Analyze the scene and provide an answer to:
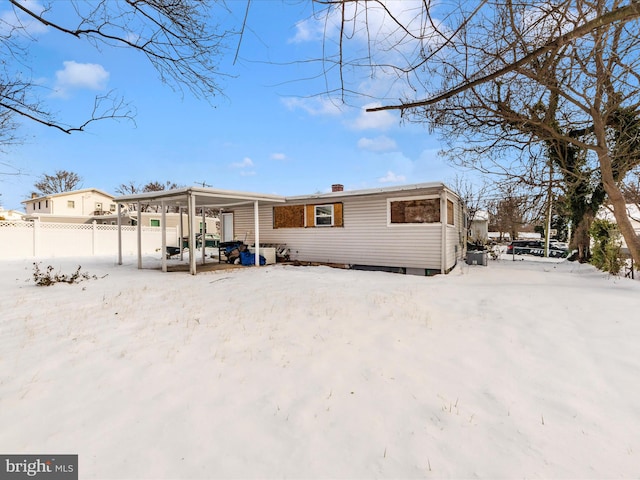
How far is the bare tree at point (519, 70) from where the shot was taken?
83.3 inches

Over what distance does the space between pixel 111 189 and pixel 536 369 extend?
43425 mm

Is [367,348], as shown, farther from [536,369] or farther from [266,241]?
[266,241]

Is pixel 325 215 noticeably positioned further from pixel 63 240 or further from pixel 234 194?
pixel 63 240

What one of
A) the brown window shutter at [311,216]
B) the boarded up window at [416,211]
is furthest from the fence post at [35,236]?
the boarded up window at [416,211]

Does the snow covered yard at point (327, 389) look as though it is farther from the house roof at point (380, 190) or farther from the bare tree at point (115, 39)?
the house roof at point (380, 190)

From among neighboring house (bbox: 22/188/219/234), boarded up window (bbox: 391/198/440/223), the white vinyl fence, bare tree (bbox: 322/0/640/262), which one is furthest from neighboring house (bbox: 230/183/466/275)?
neighboring house (bbox: 22/188/219/234)

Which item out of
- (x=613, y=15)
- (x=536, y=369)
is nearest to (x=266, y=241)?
(x=536, y=369)

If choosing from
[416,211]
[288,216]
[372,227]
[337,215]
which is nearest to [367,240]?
[372,227]

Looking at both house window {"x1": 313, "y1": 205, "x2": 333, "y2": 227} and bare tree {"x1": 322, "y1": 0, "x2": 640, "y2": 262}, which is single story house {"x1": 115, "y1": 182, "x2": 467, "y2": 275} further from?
bare tree {"x1": 322, "y1": 0, "x2": 640, "y2": 262}

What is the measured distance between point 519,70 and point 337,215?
311 inches

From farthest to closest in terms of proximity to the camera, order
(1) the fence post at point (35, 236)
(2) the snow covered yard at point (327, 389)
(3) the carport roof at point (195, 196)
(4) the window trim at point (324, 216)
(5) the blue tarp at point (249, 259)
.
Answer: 1. (1) the fence post at point (35, 236)
2. (5) the blue tarp at point (249, 259)
3. (4) the window trim at point (324, 216)
4. (3) the carport roof at point (195, 196)
5. (2) the snow covered yard at point (327, 389)

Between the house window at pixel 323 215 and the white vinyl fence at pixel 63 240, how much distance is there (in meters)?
12.0

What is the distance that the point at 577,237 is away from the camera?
526 inches

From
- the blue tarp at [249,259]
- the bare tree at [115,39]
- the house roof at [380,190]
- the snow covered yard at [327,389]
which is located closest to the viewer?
the snow covered yard at [327,389]
